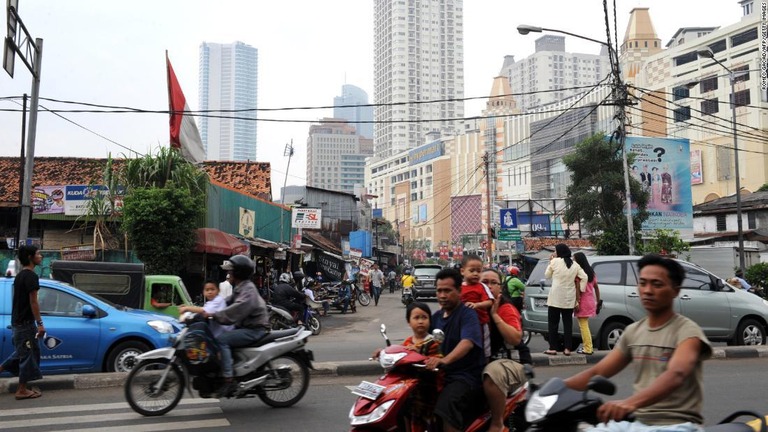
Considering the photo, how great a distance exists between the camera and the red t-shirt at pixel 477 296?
18.6 ft

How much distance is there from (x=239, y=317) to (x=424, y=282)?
2612cm

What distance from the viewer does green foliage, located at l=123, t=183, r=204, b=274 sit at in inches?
742

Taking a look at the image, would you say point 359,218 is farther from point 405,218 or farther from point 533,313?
point 405,218

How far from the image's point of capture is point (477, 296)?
231 inches

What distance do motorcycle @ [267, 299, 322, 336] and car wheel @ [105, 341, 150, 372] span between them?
4.99 metres

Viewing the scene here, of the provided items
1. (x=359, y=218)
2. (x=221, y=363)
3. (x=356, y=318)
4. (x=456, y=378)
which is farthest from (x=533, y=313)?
(x=359, y=218)

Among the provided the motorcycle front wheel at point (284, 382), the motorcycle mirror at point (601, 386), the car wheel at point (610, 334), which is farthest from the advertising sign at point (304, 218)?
the motorcycle mirror at point (601, 386)

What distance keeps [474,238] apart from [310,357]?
3202 inches

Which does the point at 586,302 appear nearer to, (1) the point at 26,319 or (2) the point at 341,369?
(2) the point at 341,369

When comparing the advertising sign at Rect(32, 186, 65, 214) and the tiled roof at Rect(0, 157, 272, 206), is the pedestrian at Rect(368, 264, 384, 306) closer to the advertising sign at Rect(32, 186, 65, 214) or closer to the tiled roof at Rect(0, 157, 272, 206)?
the tiled roof at Rect(0, 157, 272, 206)

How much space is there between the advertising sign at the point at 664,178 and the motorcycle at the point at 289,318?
24.1 meters

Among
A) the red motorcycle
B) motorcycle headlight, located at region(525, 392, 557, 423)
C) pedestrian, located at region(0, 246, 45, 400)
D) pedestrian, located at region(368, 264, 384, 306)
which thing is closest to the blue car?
pedestrian, located at region(0, 246, 45, 400)

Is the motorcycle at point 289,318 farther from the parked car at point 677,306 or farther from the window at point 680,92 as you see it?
the window at point 680,92

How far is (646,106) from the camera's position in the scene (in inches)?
3118
